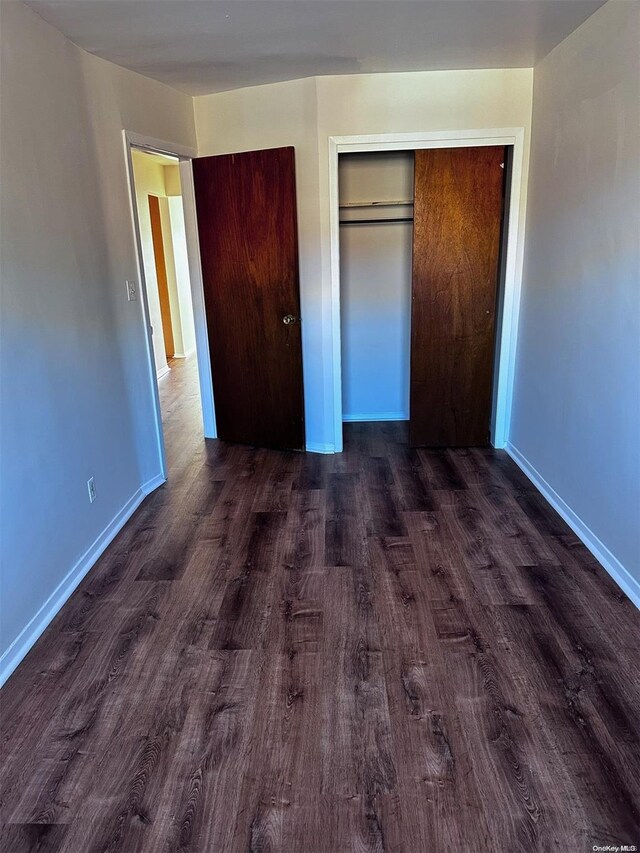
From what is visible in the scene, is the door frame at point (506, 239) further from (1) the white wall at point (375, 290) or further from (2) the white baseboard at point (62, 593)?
(2) the white baseboard at point (62, 593)

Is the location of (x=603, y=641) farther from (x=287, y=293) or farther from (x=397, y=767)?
(x=287, y=293)

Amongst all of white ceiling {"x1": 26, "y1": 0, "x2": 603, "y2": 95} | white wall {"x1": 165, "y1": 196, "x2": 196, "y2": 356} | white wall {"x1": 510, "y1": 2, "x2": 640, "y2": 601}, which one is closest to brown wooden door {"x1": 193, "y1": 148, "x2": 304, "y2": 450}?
white ceiling {"x1": 26, "y1": 0, "x2": 603, "y2": 95}

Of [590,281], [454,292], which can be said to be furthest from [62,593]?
[454,292]

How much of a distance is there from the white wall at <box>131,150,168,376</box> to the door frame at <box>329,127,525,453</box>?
10.0 ft

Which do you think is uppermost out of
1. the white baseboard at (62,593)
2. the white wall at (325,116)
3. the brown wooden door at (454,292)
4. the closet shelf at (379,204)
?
the white wall at (325,116)

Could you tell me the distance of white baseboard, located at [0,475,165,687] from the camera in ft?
6.78

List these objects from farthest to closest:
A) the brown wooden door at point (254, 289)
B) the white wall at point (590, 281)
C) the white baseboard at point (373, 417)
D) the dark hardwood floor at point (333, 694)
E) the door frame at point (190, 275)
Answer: the white baseboard at point (373, 417)
the brown wooden door at point (254, 289)
the door frame at point (190, 275)
the white wall at point (590, 281)
the dark hardwood floor at point (333, 694)

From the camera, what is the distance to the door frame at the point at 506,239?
11.7 feet

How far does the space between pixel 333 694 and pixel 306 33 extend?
2.93 m

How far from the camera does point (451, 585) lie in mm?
2486


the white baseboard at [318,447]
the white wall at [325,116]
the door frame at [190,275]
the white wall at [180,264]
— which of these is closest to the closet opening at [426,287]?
the white wall at [325,116]

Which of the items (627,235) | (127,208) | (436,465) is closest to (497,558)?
(436,465)

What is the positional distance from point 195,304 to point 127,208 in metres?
1.10

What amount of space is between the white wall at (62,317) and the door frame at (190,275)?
7 cm
